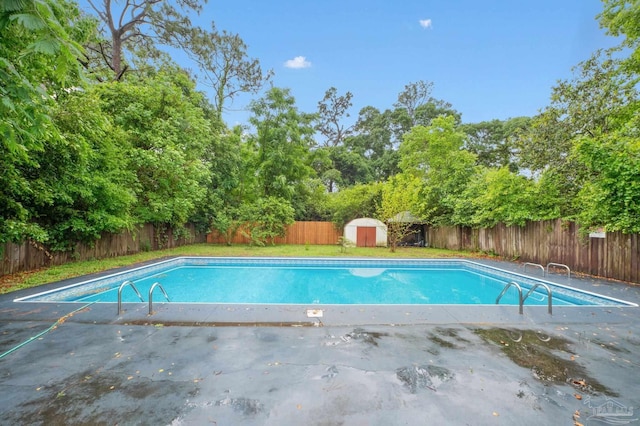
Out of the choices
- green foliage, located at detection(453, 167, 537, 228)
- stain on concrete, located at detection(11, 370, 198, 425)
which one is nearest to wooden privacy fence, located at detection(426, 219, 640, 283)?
green foliage, located at detection(453, 167, 537, 228)

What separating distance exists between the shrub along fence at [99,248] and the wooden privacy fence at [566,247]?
45.7ft

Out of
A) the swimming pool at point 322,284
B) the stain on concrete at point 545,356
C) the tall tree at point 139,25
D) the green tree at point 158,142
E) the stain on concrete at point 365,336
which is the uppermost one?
the tall tree at point 139,25

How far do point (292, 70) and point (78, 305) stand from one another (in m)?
18.0

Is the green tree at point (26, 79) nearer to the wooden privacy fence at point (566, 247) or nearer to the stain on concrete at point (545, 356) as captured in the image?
the stain on concrete at point (545, 356)

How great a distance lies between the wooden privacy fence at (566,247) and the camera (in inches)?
264

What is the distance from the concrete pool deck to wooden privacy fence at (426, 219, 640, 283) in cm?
353

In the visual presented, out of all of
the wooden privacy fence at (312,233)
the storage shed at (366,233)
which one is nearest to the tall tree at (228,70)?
the wooden privacy fence at (312,233)

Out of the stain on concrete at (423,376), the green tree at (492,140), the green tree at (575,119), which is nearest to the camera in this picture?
the stain on concrete at (423,376)

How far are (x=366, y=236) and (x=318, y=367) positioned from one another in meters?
14.4

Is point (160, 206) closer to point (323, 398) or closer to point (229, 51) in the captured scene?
point (323, 398)

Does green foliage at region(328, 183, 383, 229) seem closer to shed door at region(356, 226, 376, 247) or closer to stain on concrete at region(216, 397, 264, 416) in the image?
shed door at region(356, 226, 376, 247)

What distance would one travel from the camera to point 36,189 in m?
6.51

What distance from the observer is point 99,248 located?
9.50 meters

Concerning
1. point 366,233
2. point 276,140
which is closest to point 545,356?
point 366,233
